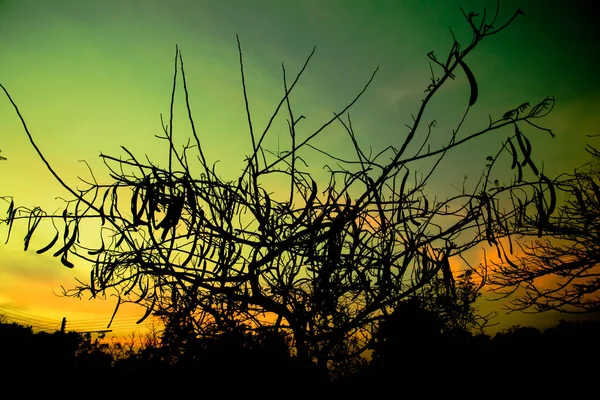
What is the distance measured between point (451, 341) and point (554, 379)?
911mm

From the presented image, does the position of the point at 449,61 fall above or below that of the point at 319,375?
above

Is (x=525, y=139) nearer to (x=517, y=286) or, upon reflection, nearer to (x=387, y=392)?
(x=387, y=392)

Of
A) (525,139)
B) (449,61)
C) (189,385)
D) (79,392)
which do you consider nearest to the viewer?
(449,61)

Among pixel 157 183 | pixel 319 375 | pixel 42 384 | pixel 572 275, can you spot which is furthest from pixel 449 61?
pixel 572 275

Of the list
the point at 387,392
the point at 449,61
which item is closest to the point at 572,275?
the point at 387,392

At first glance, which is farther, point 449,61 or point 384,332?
point 384,332

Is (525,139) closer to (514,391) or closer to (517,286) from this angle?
(514,391)

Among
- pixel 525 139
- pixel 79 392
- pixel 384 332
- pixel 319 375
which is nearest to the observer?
pixel 525 139

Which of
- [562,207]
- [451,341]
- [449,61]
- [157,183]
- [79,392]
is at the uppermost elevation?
[562,207]

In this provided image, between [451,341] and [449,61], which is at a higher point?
[449,61]

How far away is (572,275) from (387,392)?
9.91 meters

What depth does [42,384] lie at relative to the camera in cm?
443

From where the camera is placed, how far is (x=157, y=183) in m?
1.14

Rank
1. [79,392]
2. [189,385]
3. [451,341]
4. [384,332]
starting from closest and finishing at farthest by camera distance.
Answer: [384,332] < [189,385] < [451,341] < [79,392]
